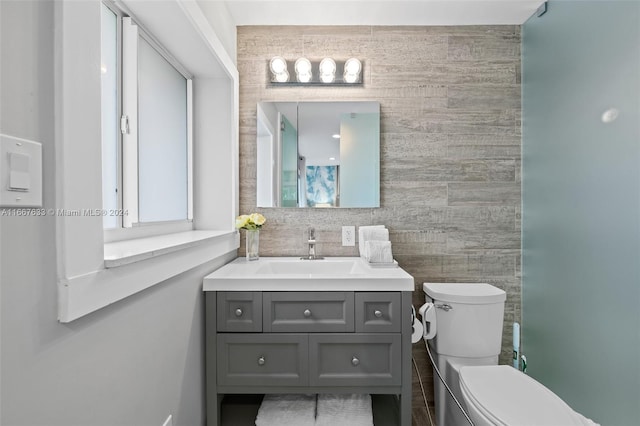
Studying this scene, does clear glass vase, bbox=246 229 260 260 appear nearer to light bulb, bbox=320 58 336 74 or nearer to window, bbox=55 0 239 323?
window, bbox=55 0 239 323

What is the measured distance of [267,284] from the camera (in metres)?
1.50

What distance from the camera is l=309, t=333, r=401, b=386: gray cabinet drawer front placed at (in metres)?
1.50

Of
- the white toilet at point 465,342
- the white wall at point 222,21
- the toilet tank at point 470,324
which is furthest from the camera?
the toilet tank at point 470,324

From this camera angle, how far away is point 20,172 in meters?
0.58

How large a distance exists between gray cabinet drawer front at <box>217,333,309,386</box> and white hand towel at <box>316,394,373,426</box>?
0.23 m

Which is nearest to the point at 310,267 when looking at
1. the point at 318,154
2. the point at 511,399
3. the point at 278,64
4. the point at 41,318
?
the point at 318,154

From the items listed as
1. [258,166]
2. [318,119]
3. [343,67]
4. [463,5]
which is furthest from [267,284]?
[463,5]

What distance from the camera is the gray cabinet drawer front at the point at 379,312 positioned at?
150cm

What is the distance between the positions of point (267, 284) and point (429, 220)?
1098 millimetres

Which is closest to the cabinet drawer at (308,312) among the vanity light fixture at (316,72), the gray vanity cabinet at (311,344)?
the gray vanity cabinet at (311,344)

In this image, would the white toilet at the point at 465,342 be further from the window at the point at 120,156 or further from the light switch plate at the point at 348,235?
the window at the point at 120,156

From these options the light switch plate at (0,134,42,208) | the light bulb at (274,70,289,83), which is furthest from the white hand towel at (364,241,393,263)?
the light switch plate at (0,134,42,208)

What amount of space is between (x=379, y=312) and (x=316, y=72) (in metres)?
1.44

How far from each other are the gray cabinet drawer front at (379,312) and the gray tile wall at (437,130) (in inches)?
23.3
